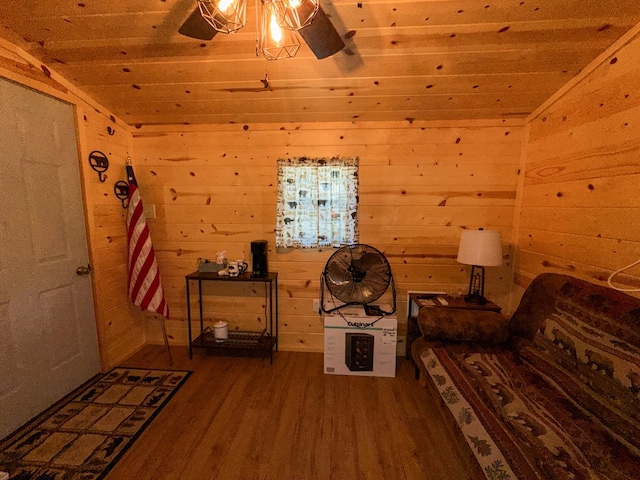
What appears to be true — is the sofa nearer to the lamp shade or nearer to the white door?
the lamp shade

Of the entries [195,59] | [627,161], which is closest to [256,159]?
[195,59]

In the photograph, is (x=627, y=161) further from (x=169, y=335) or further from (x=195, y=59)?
(x=169, y=335)

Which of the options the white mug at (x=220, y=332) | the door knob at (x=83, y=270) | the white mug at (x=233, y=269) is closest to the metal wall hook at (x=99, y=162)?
the door knob at (x=83, y=270)

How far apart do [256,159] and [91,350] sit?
2055 mm

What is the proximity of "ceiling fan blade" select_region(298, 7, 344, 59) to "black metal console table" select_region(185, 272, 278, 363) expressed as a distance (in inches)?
65.2

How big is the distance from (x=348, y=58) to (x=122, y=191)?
2.17 metres

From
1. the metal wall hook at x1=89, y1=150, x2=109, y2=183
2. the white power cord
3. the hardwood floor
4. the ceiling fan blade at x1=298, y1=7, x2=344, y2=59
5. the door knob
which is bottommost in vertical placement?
the hardwood floor

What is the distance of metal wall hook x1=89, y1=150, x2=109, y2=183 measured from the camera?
211 centimetres

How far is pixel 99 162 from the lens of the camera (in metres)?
2.15

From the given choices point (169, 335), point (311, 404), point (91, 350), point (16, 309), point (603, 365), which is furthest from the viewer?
point (169, 335)

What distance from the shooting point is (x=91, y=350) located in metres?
2.15

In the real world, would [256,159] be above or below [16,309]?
above

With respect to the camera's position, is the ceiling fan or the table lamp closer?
the ceiling fan

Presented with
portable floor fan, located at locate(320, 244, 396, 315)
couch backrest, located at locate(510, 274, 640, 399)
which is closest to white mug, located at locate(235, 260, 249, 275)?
portable floor fan, located at locate(320, 244, 396, 315)
